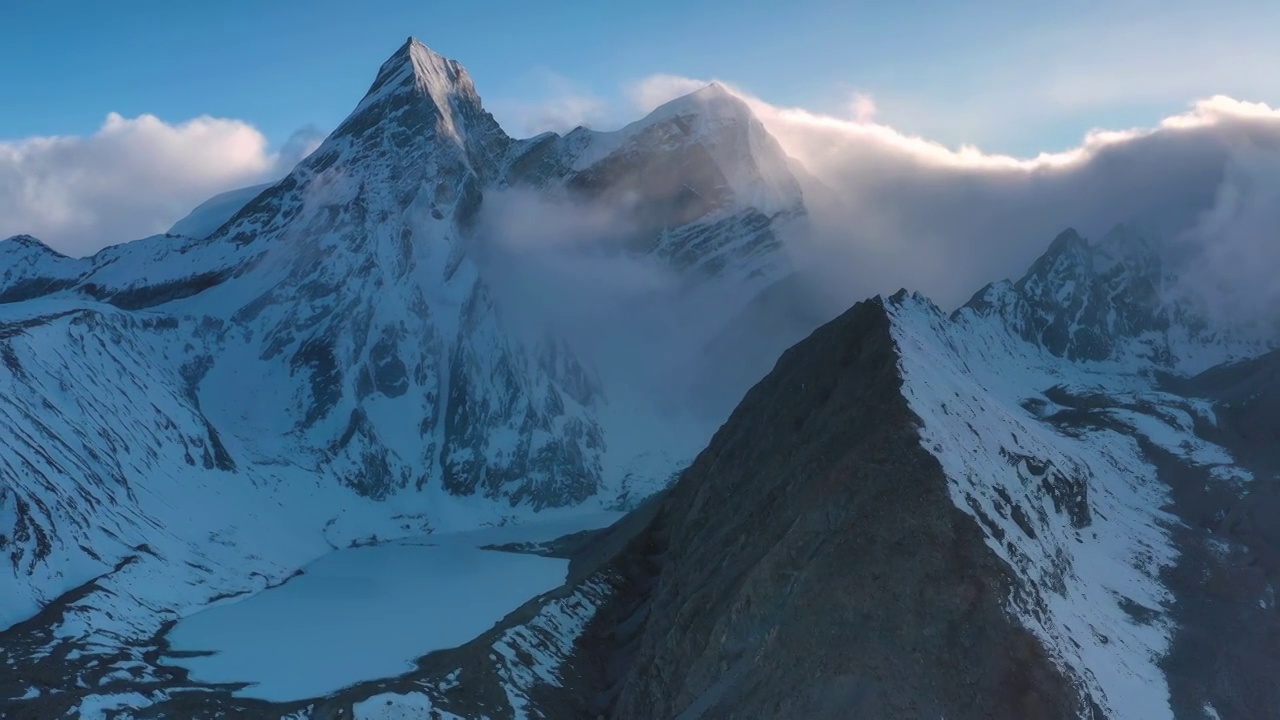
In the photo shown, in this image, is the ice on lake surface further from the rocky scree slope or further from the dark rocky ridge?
the dark rocky ridge

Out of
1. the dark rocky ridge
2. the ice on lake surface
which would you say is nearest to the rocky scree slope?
the dark rocky ridge

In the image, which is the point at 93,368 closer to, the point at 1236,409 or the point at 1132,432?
the point at 1132,432

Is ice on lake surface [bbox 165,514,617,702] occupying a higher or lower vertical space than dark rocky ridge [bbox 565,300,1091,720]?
lower

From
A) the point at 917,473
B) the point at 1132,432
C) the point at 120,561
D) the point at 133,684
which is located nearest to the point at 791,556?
the point at 917,473

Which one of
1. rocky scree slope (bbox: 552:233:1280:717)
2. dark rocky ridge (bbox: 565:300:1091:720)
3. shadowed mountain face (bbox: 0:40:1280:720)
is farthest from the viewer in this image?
shadowed mountain face (bbox: 0:40:1280:720)

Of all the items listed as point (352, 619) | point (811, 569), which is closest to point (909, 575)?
point (811, 569)

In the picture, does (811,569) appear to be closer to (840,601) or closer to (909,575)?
(840,601)

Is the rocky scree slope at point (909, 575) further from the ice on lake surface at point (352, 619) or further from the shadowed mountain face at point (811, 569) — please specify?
the ice on lake surface at point (352, 619)
